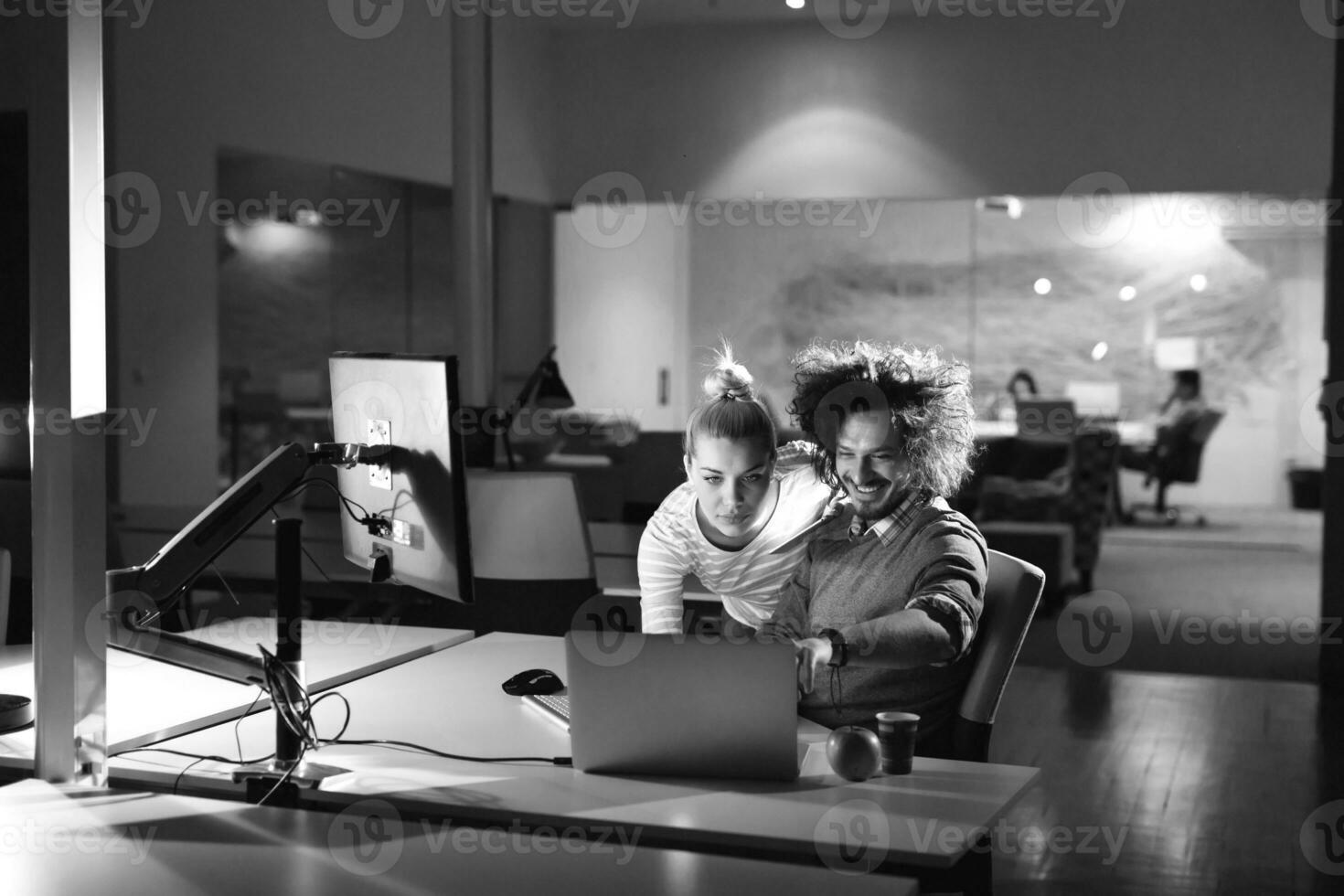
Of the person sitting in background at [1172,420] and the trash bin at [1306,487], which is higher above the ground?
the person sitting in background at [1172,420]

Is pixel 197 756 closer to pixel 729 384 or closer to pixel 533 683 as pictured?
pixel 533 683

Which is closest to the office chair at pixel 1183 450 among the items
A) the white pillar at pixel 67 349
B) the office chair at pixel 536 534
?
the office chair at pixel 536 534

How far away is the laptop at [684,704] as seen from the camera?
1776 millimetres

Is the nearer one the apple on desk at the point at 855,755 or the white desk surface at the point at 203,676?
the apple on desk at the point at 855,755

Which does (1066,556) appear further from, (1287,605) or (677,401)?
(677,401)

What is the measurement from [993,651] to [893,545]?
0.74 ft

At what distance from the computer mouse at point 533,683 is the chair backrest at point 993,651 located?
2.16 feet

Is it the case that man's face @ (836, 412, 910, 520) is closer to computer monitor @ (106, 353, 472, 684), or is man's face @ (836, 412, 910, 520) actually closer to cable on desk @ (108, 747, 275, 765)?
computer monitor @ (106, 353, 472, 684)

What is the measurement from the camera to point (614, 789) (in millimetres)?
1819

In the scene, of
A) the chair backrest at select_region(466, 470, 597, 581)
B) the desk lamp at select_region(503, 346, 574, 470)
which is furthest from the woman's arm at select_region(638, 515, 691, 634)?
the desk lamp at select_region(503, 346, 574, 470)

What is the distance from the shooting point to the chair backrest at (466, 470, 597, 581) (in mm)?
3773

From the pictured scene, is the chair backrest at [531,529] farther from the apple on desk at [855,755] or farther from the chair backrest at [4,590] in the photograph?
the apple on desk at [855,755]

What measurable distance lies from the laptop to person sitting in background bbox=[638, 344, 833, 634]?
602 mm

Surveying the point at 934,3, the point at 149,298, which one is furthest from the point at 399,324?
the point at 934,3
